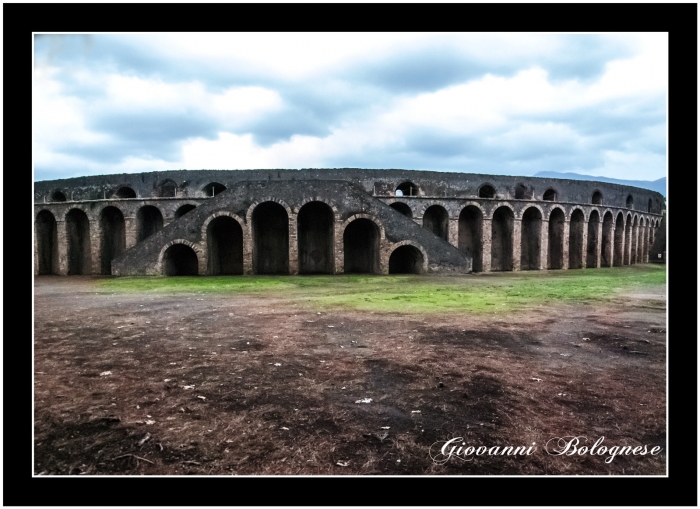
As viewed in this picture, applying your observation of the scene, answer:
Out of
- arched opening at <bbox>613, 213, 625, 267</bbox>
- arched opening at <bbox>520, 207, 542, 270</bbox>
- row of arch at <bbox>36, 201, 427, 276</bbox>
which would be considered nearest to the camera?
row of arch at <bbox>36, 201, 427, 276</bbox>

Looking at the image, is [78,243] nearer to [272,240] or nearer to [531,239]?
[272,240]

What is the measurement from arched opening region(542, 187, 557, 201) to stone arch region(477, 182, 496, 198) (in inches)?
167

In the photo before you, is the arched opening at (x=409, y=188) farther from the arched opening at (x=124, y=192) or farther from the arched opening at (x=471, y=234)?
the arched opening at (x=124, y=192)

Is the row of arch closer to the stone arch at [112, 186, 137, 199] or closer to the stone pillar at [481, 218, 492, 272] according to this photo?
the stone arch at [112, 186, 137, 199]

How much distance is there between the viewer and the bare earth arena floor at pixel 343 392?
262 cm

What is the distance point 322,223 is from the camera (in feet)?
76.4

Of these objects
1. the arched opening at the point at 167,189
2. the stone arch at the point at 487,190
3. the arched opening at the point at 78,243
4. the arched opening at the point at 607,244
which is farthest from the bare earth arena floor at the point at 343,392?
the arched opening at the point at 607,244

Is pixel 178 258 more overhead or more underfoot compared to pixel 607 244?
more underfoot

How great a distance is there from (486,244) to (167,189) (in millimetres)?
22376

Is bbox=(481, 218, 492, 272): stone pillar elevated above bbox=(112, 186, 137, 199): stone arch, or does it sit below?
below

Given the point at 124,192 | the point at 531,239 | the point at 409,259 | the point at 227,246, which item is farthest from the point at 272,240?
the point at 531,239

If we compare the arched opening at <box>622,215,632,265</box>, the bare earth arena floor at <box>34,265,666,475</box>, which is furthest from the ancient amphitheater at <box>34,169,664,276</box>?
the bare earth arena floor at <box>34,265,666,475</box>

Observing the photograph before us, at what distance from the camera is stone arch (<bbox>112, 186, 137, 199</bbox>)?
1039 inches

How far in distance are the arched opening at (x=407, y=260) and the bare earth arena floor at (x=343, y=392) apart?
1191 cm
